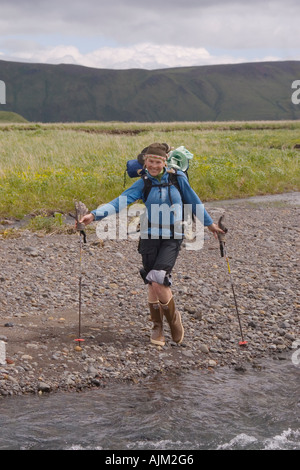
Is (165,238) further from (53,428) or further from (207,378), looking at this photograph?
(53,428)

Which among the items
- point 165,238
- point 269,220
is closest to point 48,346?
point 165,238

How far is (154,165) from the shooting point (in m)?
7.79

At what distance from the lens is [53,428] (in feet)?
20.6

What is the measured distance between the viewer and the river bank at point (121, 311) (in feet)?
25.6

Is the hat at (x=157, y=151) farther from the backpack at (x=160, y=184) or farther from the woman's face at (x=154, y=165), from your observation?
the backpack at (x=160, y=184)

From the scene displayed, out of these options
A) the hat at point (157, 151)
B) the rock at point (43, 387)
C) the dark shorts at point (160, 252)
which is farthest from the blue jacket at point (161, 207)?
the rock at point (43, 387)

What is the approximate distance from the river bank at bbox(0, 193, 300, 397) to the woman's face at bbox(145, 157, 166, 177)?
2.47 metres

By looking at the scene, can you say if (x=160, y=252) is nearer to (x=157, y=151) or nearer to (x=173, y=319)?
(x=173, y=319)

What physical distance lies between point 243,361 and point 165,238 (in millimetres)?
2063

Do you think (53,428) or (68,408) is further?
(68,408)

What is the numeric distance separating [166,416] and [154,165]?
3101 millimetres

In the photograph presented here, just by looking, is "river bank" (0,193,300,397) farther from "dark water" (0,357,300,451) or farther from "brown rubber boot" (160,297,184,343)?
"dark water" (0,357,300,451)

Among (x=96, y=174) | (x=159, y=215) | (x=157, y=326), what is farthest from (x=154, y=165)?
(x=96, y=174)

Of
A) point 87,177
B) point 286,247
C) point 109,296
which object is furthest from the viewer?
point 87,177
